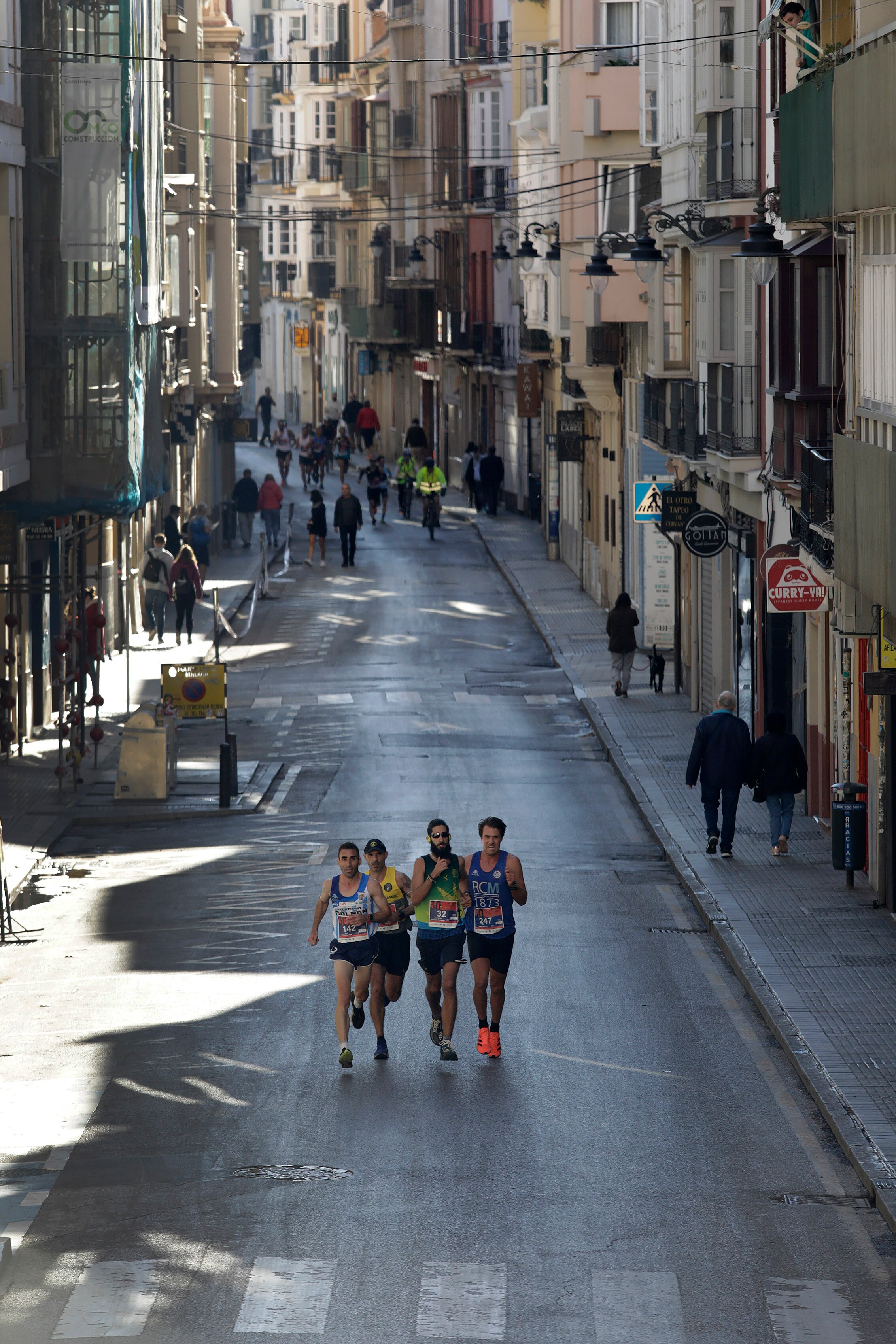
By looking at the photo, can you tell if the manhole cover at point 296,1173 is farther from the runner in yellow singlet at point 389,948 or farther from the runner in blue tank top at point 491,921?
the runner in blue tank top at point 491,921

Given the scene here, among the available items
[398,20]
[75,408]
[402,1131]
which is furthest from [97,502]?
[398,20]

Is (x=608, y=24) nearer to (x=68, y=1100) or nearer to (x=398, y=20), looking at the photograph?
(x=68, y=1100)

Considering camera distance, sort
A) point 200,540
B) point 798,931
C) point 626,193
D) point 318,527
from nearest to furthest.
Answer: point 798,931
point 626,193
point 200,540
point 318,527

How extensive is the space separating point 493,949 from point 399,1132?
2116 millimetres

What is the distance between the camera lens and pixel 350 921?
48.7 ft

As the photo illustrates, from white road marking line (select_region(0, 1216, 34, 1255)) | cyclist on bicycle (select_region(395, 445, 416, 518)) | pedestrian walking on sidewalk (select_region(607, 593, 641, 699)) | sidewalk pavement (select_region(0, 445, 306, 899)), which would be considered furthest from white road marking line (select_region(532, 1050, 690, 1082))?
cyclist on bicycle (select_region(395, 445, 416, 518))

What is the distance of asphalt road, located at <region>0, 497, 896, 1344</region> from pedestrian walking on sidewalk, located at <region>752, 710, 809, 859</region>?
123 cm

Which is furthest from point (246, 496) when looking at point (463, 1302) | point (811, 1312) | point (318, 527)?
point (811, 1312)

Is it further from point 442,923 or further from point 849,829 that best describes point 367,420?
point 442,923

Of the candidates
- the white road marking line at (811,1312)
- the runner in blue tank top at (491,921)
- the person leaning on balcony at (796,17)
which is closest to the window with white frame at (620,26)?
the person leaning on balcony at (796,17)

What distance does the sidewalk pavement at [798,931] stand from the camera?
13.7 metres

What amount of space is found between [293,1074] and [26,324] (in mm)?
16684

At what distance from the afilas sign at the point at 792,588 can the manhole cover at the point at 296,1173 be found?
10969 mm

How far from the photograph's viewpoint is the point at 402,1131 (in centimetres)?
1314
